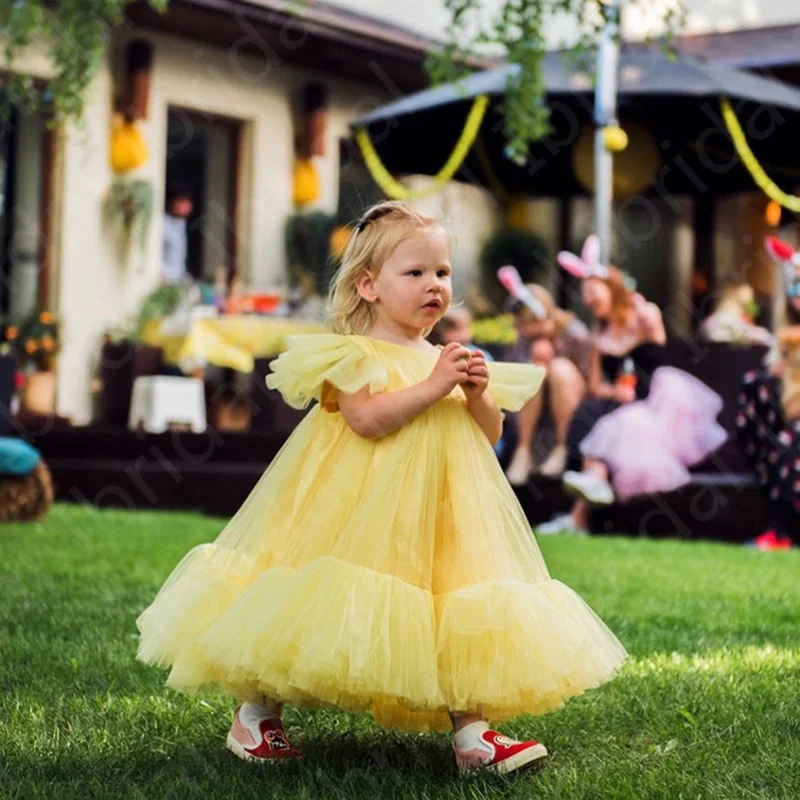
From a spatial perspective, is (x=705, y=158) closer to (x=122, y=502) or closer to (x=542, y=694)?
(x=122, y=502)

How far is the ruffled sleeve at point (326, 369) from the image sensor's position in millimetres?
2834

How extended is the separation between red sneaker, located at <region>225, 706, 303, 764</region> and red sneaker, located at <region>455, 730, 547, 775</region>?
0.32 m

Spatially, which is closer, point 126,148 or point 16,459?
point 16,459

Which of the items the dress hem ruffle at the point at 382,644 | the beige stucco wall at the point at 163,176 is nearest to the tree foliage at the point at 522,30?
the dress hem ruffle at the point at 382,644

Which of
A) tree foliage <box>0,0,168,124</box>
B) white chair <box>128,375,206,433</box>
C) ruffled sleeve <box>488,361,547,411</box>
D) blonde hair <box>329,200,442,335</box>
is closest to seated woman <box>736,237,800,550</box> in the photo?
tree foliage <box>0,0,168,124</box>

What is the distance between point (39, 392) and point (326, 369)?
9.39 m

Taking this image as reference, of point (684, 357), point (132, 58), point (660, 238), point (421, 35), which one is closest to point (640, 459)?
point (684, 357)

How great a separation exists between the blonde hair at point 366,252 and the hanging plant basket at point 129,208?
980cm

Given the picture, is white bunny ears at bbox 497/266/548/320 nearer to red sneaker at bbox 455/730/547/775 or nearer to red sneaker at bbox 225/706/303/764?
red sneaker at bbox 225/706/303/764

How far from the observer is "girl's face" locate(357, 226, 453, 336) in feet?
9.58

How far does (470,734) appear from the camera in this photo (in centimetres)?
269

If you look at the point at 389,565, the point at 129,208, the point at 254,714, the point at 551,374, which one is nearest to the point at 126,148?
the point at 129,208

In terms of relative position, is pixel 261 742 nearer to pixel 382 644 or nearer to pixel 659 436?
pixel 382 644

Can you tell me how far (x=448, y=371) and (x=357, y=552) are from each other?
352 mm
